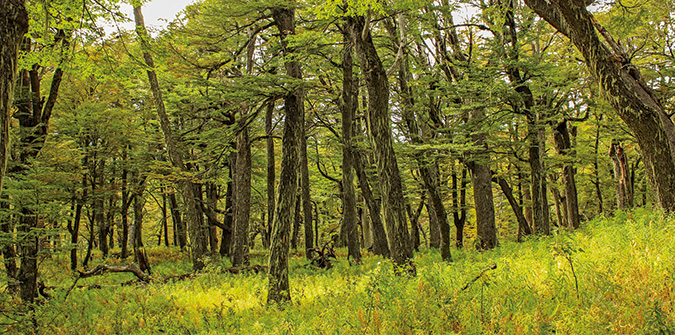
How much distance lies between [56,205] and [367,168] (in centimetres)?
1150

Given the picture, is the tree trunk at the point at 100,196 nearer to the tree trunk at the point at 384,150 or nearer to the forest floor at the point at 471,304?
the forest floor at the point at 471,304

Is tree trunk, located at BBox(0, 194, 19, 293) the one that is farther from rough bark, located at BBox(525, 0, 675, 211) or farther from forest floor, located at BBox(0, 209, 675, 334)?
rough bark, located at BBox(525, 0, 675, 211)

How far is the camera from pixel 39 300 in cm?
782

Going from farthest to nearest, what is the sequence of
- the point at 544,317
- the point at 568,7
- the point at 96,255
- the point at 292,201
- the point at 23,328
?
the point at 96,255 → the point at 292,201 → the point at 568,7 → the point at 23,328 → the point at 544,317

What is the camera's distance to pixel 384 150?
22.5 feet

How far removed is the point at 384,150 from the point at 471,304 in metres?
3.44

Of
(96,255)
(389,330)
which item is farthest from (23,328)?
(96,255)

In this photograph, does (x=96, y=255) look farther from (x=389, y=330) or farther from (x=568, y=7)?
(x=568, y=7)

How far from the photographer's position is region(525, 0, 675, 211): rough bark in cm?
659

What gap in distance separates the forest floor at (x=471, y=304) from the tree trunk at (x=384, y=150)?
904 mm

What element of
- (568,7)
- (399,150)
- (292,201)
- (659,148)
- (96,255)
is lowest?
(96,255)

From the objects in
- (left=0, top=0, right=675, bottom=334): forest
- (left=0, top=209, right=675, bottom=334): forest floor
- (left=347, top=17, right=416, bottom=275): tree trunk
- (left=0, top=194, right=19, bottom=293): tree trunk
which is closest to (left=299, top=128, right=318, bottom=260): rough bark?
(left=0, top=0, right=675, bottom=334): forest

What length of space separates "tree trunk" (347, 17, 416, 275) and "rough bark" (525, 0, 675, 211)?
3830 mm

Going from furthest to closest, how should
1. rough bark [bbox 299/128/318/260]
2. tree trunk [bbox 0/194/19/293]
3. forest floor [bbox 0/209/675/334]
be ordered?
1. rough bark [bbox 299/128/318/260]
2. tree trunk [bbox 0/194/19/293]
3. forest floor [bbox 0/209/675/334]
